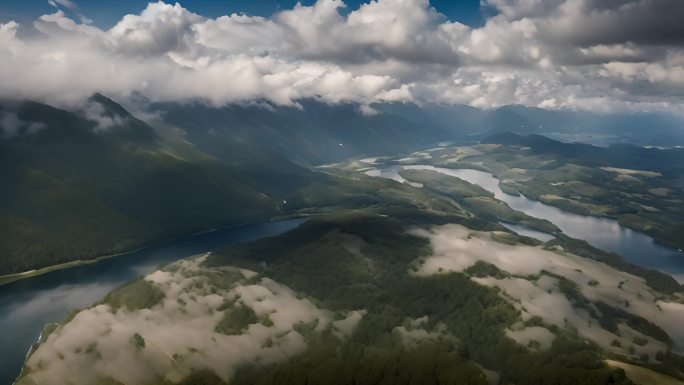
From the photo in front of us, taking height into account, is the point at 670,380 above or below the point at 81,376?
below

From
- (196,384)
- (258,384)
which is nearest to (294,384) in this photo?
(258,384)

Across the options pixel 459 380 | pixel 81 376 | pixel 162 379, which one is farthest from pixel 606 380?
pixel 81 376

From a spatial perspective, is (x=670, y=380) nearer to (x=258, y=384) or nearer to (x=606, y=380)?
(x=606, y=380)

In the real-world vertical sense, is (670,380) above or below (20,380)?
below

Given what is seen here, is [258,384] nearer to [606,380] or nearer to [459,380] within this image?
[459,380]

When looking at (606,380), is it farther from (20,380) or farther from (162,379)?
(20,380)

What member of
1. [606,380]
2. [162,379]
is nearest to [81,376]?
[162,379]
